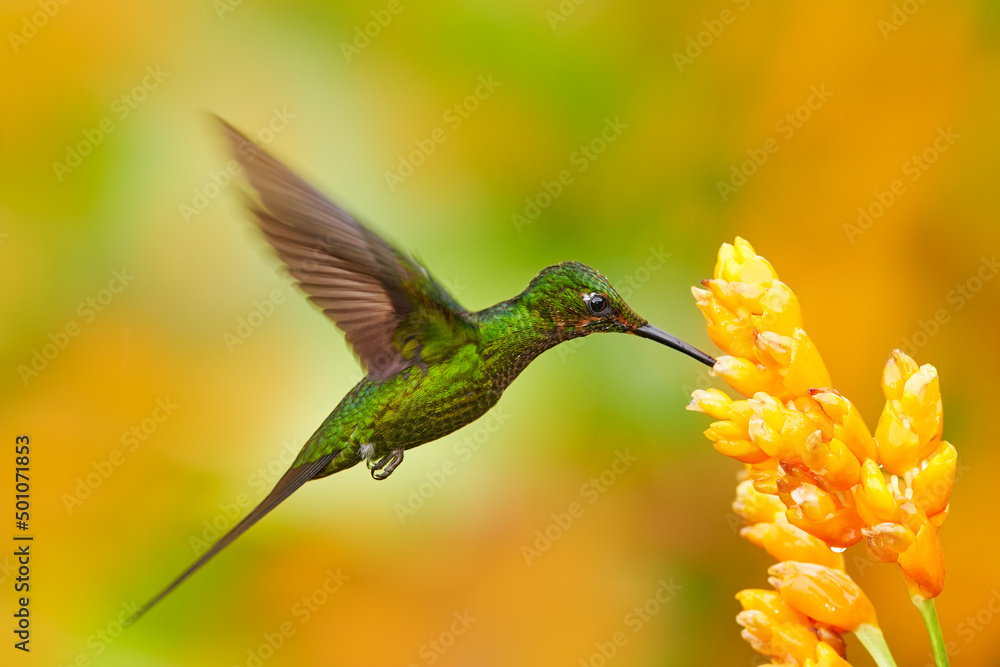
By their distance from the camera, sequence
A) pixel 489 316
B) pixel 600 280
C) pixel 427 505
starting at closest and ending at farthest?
pixel 600 280 → pixel 489 316 → pixel 427 505

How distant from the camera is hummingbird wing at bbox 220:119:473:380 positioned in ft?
3.40

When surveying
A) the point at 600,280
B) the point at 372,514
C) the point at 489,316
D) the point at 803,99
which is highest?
the point at 803,99

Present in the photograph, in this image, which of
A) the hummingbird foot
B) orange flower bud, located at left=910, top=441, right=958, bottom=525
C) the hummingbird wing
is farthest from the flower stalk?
the hummingbird foot

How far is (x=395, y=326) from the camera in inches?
48.0

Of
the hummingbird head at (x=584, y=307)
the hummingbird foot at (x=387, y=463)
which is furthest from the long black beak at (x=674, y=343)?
the hummingbird foot at (x=387, y=463)

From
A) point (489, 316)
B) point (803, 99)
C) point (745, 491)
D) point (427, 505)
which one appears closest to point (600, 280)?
point (489, 316)

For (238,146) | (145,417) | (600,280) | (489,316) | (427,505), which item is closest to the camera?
(238,146)

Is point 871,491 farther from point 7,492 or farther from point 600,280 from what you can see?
point 7,492

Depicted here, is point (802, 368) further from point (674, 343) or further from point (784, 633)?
point (784, 633)

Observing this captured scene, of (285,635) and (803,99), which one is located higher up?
(803,99)

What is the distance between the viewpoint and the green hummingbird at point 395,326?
106 cm

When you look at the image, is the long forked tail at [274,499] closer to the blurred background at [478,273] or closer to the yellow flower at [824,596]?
the yellow flower at [824,596]

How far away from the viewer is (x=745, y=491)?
1163 mm

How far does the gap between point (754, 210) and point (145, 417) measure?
1.73 meters
